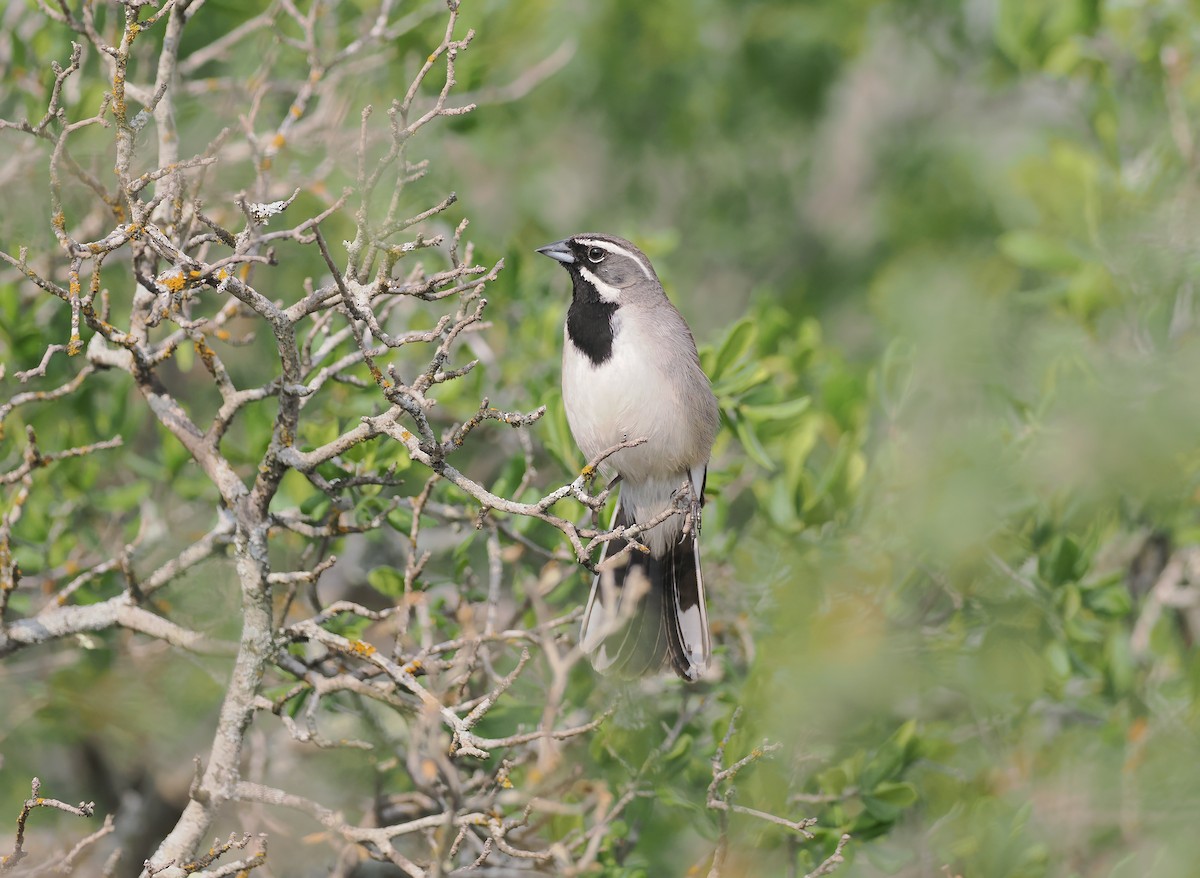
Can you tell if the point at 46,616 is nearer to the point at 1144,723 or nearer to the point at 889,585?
the point at 889,585

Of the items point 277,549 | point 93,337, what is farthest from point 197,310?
point 93,337

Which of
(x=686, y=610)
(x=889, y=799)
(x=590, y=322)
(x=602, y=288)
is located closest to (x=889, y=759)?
(x=889, y=799)

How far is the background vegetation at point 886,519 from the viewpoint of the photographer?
4816 millimetres

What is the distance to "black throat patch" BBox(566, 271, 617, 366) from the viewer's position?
204 inches

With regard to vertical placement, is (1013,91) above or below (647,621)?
above

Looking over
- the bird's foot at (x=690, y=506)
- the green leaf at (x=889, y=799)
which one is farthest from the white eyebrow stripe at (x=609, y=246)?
the green leaf at (x=889, y=799)

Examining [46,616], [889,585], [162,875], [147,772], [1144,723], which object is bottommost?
[147,772]

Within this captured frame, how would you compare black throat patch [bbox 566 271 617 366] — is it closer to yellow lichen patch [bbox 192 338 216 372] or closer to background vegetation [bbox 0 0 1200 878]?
background vegetation [bbox 0 0 1200 878]

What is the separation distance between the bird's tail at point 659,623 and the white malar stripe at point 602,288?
1013 mm

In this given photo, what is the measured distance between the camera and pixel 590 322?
17.4ft

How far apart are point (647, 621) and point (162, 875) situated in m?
2.09

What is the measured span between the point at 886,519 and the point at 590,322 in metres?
1.46

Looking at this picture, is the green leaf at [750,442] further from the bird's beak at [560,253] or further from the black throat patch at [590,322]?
the bird's beak at [560,253]

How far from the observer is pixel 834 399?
590 centimetres
